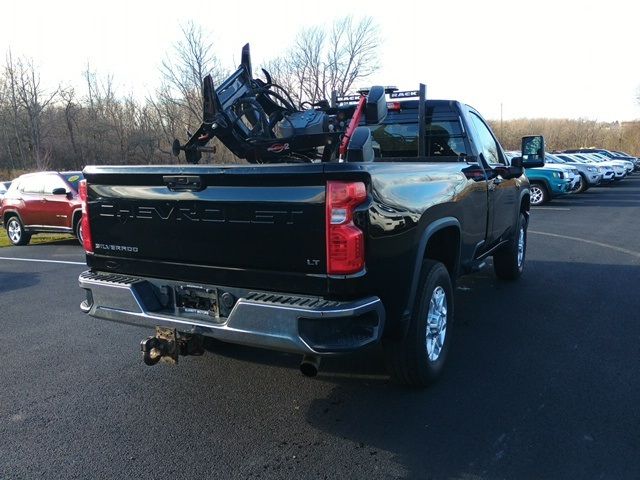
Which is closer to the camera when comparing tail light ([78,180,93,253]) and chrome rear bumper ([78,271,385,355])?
chrome rear bumper ([78,271,385,355])

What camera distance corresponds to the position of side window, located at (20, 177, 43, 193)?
1188 centimetres

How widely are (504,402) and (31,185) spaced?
38.5ft

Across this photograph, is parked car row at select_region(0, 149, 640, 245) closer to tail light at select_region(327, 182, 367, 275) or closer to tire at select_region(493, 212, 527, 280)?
tire at select_region(493, 212, 527, 280)

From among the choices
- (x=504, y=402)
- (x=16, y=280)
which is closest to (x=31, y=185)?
(x=16, y=280)

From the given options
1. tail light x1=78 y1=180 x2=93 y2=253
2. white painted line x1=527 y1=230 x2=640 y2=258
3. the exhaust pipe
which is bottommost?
white painted line x1=527 y1=230 x2=640 y2=258

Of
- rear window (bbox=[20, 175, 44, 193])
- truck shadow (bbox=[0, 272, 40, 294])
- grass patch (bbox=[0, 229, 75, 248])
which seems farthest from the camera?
grass patch (bbox=[0, 229, 75, 248])

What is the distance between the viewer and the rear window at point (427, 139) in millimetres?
5172

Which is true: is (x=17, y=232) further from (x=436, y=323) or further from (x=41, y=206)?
(x=436, y=323)

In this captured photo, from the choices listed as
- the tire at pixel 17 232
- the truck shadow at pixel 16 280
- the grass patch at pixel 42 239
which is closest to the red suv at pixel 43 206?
the tire at pixel 17 232

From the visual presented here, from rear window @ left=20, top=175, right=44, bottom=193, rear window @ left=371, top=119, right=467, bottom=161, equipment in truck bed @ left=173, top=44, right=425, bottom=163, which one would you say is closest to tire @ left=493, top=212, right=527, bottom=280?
rear window @ left=371, top=119, right=467, bottom=161

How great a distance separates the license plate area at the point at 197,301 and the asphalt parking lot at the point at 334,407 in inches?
28.2

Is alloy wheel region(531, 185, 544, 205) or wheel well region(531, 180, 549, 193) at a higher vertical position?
wheel well region(531, 180, 549, 193)

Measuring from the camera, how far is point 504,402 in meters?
3.56

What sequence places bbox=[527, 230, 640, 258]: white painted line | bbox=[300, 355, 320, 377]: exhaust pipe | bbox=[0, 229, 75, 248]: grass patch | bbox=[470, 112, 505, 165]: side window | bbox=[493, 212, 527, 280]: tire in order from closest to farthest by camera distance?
bbox=[300, 355, 320, 377]: exhaust pipe < bbox=[470, 112, 505, 165]: side window < bbox=[493, 212, 527, 280]: tire < bbox=[527, 230, 640, 258]: white painted line < bbox=[0, 229, 75, 248]: grass patch
